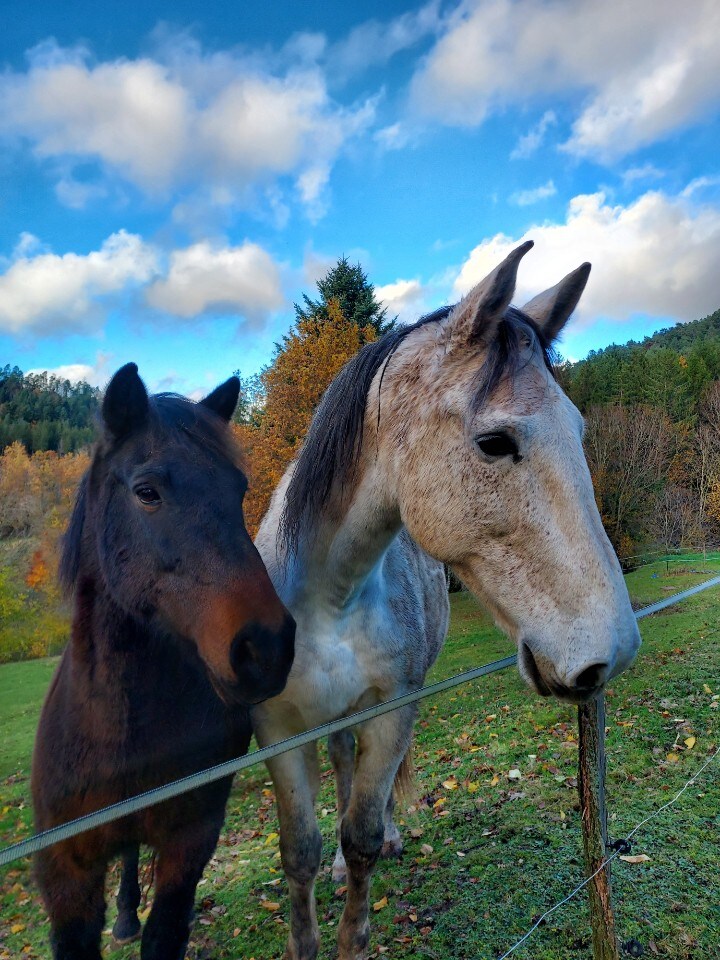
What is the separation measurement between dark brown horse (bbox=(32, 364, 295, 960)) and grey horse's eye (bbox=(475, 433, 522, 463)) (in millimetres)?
777

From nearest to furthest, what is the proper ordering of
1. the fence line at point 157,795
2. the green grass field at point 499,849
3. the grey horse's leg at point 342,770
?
the fence line at point 157,795
the green grass field at point 499,849
the grey horse's leg at point 342,770

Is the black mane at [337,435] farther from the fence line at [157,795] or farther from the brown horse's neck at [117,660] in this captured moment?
the fence line at [157,795]

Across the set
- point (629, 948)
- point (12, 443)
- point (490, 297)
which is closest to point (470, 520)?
point (490, 297)

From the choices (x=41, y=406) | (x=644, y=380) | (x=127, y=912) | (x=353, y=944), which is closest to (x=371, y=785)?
(x=353, y=944)

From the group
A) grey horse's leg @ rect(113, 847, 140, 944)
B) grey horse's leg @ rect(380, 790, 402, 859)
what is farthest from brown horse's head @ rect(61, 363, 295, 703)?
grey horse's leg @ rect(380, 790, 402, 859)

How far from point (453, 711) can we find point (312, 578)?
604 cm

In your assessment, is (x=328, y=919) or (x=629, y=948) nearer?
(x=629, y=948)

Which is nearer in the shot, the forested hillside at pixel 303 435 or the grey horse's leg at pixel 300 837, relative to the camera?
the grey horse's leg at pixel 300 837

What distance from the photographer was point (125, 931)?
9.57 feet

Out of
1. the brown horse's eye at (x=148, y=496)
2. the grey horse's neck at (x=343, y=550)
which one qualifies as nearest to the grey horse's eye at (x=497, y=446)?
the grey horse's neck at (x=343, y=550)

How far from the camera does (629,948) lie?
8.79 ft

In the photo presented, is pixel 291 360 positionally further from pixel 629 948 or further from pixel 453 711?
pixel 629 948

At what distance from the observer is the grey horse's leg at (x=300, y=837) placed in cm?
248

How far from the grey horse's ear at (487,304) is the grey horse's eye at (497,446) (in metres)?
0.34
